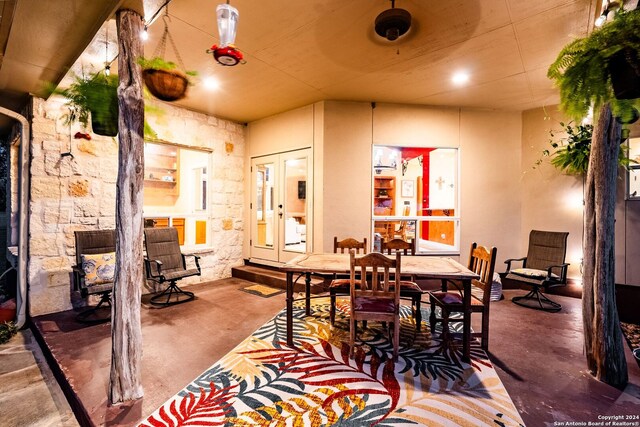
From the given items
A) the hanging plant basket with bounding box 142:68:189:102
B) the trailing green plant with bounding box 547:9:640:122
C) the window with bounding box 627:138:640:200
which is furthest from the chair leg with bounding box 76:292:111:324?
the window with bounding box 627:138:640:200

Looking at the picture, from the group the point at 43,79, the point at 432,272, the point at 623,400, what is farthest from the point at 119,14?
the point at 623,400

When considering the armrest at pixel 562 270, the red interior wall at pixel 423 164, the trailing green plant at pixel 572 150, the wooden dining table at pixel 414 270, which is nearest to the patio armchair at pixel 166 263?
the wooden dining table at pixel 414 270

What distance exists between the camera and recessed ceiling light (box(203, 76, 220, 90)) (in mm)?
4090

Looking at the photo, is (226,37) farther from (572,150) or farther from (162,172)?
(162,172)

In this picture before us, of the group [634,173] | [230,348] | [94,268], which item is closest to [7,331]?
[94,268]

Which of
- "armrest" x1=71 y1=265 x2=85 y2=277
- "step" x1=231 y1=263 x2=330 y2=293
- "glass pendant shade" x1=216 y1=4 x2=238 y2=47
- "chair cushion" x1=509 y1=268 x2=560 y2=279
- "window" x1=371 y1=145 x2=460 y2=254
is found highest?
"glass pendant shade" x1=216 y1=4 x2=238 y2=47

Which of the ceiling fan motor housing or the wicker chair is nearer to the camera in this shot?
the ceiling fan motor housing

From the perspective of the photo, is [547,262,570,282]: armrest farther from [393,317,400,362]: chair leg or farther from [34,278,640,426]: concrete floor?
[393,317,400,362]: chair leg

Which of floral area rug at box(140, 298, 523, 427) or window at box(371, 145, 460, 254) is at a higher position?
window at box(371, 145, 460, 254)

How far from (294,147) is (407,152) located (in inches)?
80.4

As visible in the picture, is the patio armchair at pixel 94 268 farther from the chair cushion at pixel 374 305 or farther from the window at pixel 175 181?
the chair cushion at pixel 374 305

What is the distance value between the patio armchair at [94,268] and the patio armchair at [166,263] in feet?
1.61

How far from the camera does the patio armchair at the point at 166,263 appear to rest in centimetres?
427

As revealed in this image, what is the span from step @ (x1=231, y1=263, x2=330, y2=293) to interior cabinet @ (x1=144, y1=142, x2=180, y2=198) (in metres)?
2.50
